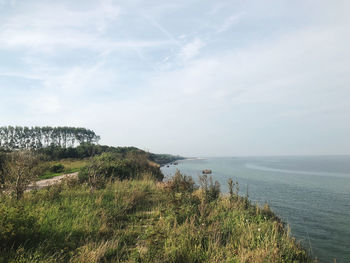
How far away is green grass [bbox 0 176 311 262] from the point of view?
3.76m

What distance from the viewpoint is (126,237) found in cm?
494

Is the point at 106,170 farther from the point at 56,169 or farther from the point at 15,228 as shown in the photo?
the point at 56,169

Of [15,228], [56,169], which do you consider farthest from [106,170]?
[56,169]

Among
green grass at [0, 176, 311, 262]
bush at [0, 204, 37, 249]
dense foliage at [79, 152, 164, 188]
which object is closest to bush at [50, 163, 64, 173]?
dense foliage at [79, 152, 164, 188]

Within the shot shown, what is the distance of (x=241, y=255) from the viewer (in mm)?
3688

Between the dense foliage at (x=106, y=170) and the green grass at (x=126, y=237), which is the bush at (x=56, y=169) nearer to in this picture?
the dense foliage at (x=106, y=170)

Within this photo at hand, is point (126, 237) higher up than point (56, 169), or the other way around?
point (126, 237)

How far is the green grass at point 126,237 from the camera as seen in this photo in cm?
376

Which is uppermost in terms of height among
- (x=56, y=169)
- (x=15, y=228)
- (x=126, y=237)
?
(x=15, y=228)

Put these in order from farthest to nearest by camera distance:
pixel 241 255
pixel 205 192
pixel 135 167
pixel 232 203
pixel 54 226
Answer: pixel 135 167
pixel 205 192
pixel 232 203
pixel 54 226
pixel 241 255

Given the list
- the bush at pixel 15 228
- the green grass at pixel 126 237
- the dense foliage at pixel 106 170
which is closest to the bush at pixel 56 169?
the dense foliage at pixel 106 170

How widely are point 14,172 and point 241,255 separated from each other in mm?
8837

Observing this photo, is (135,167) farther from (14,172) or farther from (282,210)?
(282,210)

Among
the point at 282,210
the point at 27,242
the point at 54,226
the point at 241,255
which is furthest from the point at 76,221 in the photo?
the point at 282,210
